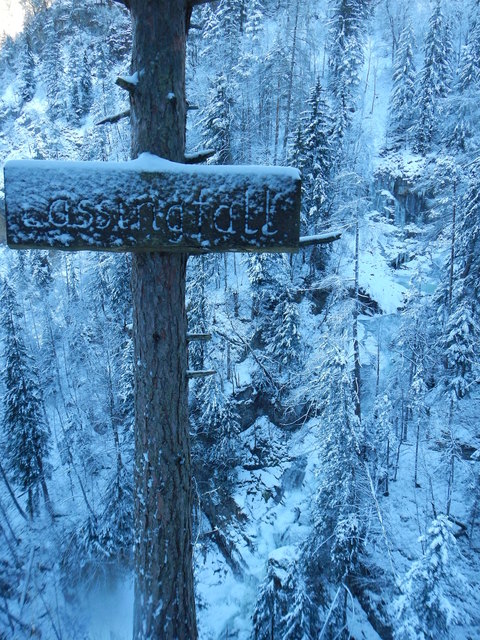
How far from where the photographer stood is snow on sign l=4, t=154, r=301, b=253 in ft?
6.08

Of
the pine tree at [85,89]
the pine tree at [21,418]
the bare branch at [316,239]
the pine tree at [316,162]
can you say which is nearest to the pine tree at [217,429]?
the pine tree at [21,418]

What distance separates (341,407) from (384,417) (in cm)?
352

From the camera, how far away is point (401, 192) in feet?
88.6

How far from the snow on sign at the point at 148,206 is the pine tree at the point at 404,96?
33037mm

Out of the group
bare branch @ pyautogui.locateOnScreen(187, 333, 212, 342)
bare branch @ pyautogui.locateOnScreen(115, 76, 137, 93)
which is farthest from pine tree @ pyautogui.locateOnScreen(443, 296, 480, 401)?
bare branch @ pyautogui.locateOnScreen(115, 76, 137, 93)

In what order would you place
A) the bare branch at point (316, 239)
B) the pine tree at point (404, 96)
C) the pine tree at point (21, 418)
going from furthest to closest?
the pine tree at point (404, 96)
the pine tree at point (21, 418)
the bare branch at point (316, 239)

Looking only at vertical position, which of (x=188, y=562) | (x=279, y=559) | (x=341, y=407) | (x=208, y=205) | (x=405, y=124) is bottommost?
(x=279, y=559)

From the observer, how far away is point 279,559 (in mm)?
10773

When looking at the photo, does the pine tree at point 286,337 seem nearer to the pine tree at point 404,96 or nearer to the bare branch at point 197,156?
the bare branch at point 197,156

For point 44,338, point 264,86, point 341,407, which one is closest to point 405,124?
point 264,86

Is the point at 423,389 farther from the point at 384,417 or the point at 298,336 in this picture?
the point at 298,336

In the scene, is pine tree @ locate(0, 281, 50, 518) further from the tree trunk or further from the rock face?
the rock face

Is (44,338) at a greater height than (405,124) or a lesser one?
lesser

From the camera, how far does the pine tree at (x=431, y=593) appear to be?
645cm
